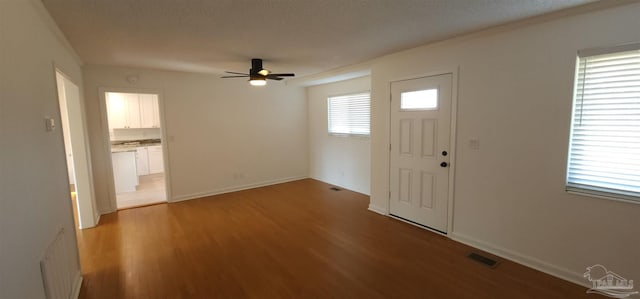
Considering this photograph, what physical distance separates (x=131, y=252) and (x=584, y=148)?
4.73 metres

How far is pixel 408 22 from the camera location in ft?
8.55

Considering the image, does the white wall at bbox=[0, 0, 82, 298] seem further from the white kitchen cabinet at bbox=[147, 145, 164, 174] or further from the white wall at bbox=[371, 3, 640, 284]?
the white kitchen cabinet at bbox=[147, 145, 164, 174]

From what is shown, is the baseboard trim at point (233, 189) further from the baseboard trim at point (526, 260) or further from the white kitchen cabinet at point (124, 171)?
the baseboard trim at point (526, 260)

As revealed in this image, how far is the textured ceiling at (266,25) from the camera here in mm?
2178

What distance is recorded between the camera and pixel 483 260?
287cm

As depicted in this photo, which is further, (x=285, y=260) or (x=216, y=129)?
(x=216, y=129)

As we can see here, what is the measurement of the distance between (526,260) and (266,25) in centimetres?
348

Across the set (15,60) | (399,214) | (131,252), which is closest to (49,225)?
(15,60)

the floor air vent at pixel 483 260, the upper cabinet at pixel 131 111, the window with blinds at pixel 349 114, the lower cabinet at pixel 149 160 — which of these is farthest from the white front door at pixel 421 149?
the lower cabinet at pixel 149 160

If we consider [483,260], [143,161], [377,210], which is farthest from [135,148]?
[483,260]

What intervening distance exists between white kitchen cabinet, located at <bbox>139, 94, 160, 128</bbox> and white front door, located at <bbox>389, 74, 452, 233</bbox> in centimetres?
601

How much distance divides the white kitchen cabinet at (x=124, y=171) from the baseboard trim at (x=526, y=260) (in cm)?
610

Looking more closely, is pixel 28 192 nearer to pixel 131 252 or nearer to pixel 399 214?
pixel 131 252

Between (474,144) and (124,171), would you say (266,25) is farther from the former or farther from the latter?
(124,171)
